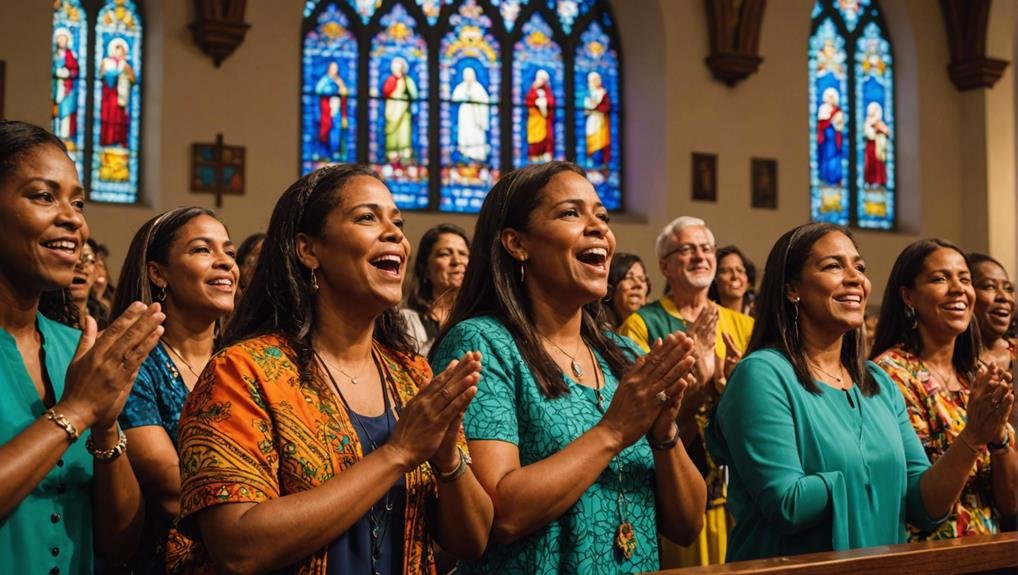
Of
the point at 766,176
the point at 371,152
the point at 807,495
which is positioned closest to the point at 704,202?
the point at 766,176

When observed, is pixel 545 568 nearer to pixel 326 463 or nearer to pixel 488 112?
pixel 326 463

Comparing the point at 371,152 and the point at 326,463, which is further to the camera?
the point at 371,152

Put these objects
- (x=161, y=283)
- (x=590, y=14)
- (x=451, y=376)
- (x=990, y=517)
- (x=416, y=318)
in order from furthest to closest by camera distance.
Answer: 1. (x=590, y=14)
2. (x=416, y=318)
3. (x=990, y=517)
4. (x=161, y=283)
5. (x=451, y=376)

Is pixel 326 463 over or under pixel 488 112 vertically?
under

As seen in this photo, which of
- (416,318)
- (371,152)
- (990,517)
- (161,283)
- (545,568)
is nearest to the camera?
(545,568)

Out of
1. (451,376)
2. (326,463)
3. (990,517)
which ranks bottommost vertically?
(990,517)

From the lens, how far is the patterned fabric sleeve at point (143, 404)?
2746 mm

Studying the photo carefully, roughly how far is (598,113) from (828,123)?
97.3 inches

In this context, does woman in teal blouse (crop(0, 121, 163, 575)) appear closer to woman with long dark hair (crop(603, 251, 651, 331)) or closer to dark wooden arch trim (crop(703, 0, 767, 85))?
woman with long dark hair (crop(603, 251, 651, 331))

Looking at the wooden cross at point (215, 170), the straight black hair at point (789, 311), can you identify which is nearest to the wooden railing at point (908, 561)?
the straight black hair at point (789, 311)

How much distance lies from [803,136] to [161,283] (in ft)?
30.8

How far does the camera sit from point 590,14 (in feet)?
38.2

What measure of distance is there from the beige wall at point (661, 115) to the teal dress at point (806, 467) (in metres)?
7.17

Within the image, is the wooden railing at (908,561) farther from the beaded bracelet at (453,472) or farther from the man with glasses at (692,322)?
the man with glasses at (692,322)
